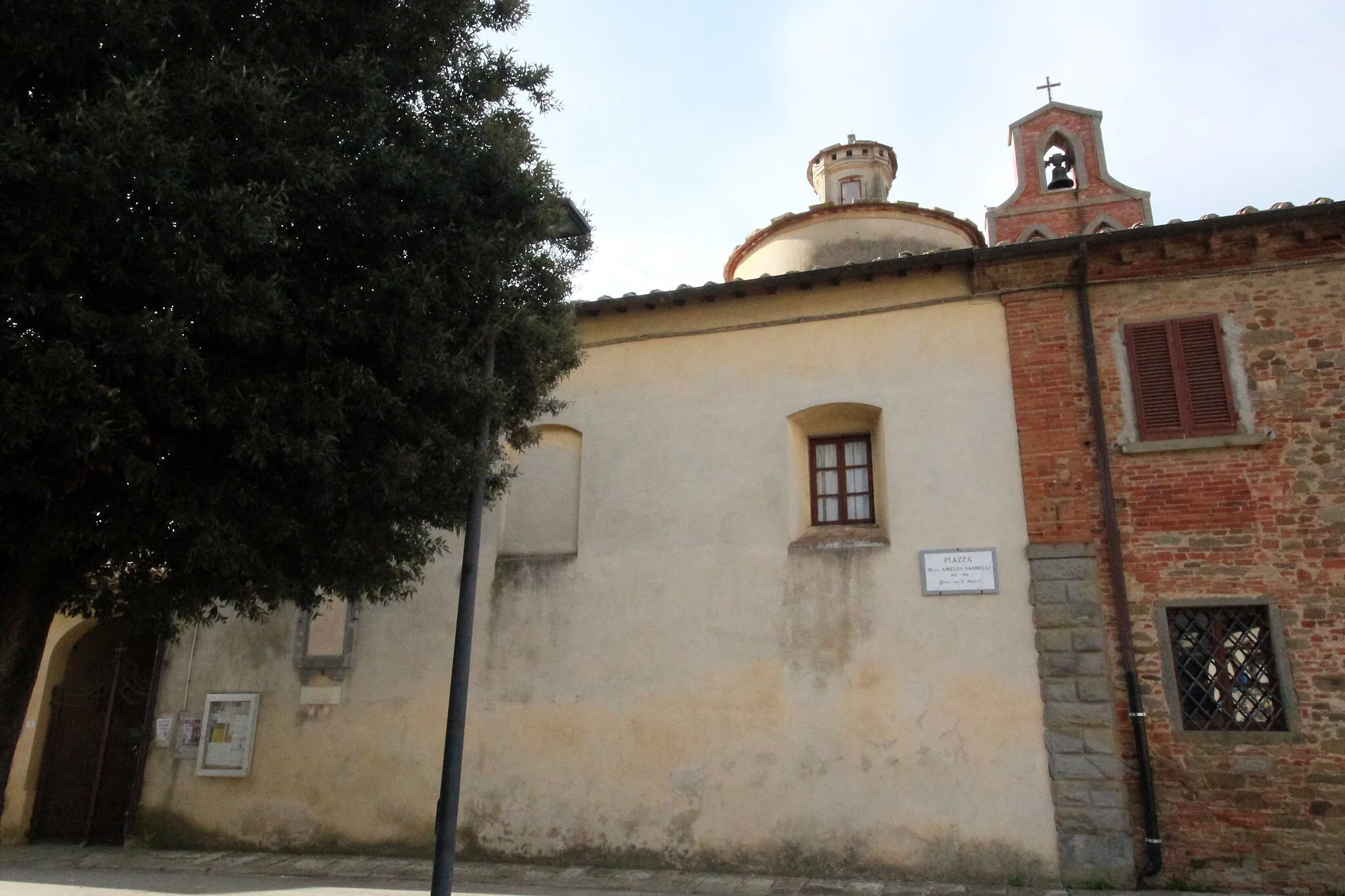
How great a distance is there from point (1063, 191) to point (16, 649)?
44.2 feet

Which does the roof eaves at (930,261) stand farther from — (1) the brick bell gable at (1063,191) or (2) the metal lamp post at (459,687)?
(1) the brick bell gable at (1063,191)

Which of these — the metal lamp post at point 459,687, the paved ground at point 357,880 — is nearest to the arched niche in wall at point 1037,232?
the paved ground at point 357,880

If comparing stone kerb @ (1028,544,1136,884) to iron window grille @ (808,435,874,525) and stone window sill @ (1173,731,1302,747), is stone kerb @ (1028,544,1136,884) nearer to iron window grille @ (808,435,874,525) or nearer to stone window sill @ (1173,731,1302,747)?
stone window sill @ (1173,731,1302,747)

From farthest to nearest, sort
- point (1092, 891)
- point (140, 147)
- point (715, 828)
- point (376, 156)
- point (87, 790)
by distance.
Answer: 1. point (87, 790)
2. point (715, 828)
3. point (1092, 891)
4. point (376, 156)
5. point (140, 147)

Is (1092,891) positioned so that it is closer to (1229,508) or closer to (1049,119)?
(1229,508)

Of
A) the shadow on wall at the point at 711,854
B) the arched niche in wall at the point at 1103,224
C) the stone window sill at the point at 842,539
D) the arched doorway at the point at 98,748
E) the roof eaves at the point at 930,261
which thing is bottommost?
the shadow on wall at the point at 711,854

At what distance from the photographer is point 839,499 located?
10648mm

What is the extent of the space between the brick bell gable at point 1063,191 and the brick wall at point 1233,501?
405 centimetres

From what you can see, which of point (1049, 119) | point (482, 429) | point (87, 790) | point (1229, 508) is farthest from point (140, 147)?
point (1049, 119)

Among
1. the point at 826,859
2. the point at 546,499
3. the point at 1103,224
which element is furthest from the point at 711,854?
the point at 1103,224

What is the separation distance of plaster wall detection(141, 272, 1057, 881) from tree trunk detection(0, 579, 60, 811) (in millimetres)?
5197

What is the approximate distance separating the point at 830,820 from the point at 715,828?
1.15 m

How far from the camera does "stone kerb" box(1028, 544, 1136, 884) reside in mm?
8594

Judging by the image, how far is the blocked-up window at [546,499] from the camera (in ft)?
37.2
